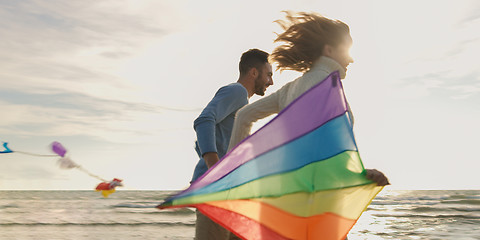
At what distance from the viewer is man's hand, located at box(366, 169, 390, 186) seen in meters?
2.01

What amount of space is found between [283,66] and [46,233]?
12.4 meters

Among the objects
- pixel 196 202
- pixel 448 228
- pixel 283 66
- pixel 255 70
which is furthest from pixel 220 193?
pixel 448 228

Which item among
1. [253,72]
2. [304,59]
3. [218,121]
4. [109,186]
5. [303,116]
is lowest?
[109,186]

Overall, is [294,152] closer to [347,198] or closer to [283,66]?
[347,198]

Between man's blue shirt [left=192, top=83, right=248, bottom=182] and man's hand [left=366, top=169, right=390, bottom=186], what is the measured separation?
984 millimetres

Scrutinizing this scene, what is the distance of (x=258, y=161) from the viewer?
1.99 m

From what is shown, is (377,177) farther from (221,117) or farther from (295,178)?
(221,117)

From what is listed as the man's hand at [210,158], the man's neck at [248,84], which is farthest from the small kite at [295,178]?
the man's neck at [248,84]

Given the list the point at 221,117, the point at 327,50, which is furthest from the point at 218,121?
the point at 327,50

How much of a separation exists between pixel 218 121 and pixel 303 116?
105 centimetres

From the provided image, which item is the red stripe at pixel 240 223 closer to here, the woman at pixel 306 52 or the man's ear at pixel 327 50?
the woman at pixel 306 52

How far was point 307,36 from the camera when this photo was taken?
2184 mm

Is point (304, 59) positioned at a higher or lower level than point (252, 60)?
lower

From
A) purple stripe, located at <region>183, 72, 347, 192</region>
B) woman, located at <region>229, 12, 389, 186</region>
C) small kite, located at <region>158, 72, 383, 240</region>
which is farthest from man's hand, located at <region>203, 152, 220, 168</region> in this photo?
purple stripe, located at <region>183, 72, 347, 192</region>
